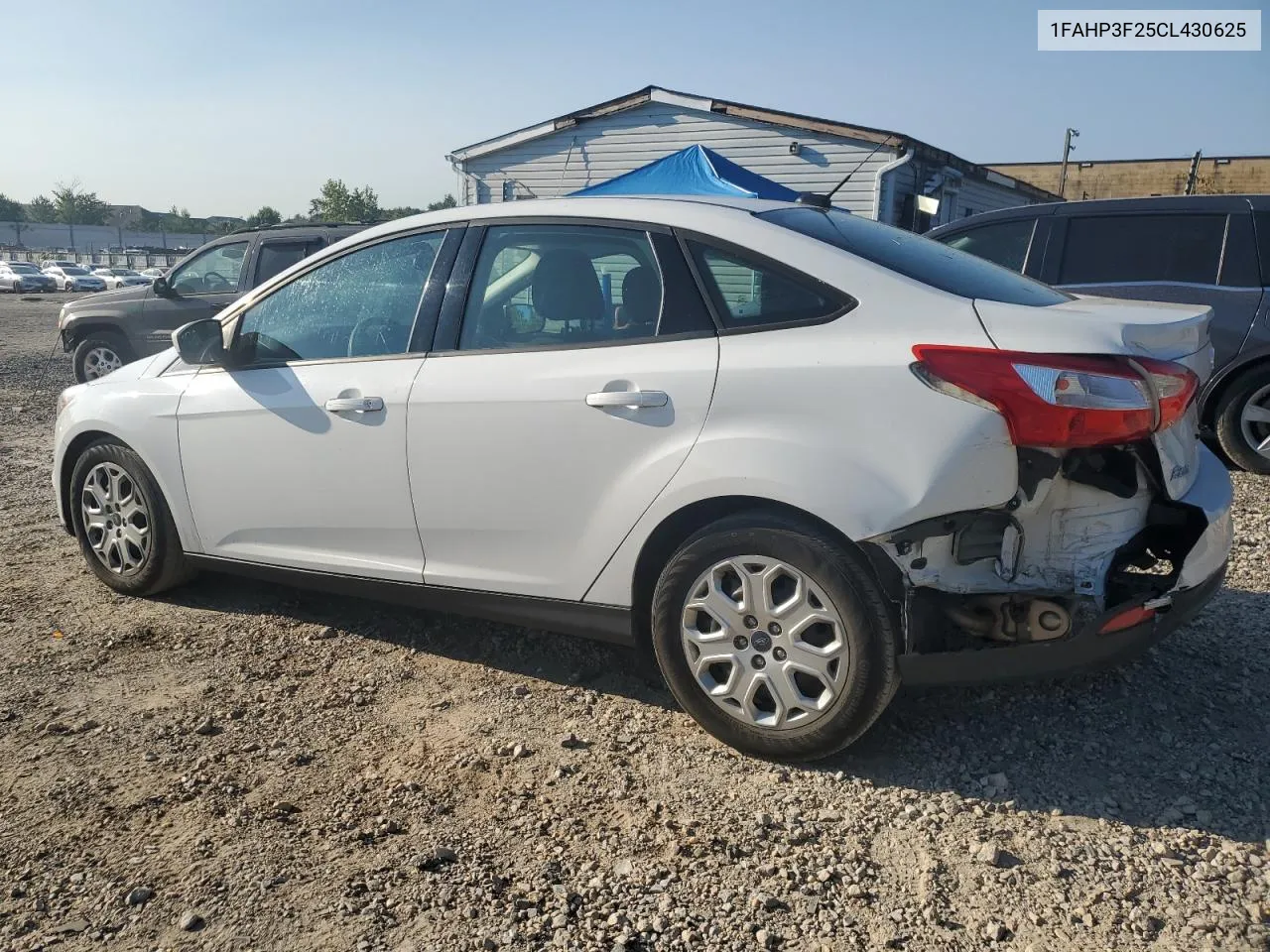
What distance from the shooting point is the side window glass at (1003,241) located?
704cm

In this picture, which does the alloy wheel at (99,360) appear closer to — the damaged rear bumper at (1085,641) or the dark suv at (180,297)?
the dark suv at (180,297)

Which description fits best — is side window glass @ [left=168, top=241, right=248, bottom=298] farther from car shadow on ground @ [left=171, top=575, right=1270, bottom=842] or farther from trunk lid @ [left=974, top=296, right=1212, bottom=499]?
trunk lid @ [left=974, top=296, right=1212, bottom=499]

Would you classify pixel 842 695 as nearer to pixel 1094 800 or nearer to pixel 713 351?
pixel 1094 800

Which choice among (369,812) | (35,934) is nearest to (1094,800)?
(369,812)

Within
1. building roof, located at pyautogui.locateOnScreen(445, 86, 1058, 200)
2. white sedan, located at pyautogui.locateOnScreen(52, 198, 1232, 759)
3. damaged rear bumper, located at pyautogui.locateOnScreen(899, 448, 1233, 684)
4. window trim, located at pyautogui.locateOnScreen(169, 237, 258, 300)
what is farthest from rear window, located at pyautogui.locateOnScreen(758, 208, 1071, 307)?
building roof, located at pyautogui.locateOnScreen(445, 86, 1058, 200)

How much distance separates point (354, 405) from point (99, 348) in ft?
29.9

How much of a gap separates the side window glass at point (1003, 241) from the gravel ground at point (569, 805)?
12.0 feet

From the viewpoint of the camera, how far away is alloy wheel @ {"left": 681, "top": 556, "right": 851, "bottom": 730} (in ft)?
9.15

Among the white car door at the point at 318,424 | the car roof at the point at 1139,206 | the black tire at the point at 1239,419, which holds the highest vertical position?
the car roof at the point at 1139,206

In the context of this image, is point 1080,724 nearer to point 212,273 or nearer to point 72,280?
point 212,273

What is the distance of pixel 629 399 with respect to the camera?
9.86 ft

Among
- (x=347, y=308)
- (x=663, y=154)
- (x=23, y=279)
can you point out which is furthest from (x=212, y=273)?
(x=23, y=279)

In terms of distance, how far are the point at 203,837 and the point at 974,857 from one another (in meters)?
2.01

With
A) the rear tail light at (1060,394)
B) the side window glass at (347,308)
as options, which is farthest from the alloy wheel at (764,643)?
the side window glass at (347,308)
